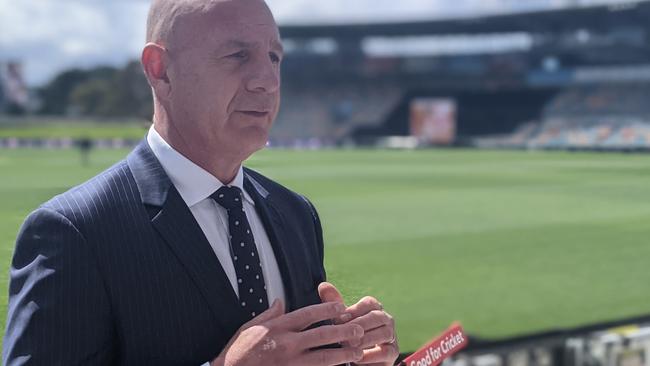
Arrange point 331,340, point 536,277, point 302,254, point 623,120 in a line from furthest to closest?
point 623,120 < point 536,277 < point 302,254 < point 331,340

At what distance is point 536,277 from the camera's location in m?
8.95

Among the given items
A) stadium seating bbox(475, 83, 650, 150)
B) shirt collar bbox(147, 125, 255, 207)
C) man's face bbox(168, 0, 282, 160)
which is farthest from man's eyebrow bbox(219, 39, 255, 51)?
stadium seating bbox(475, 83, 650, 150)

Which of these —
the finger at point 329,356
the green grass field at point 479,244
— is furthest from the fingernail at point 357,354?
Result: the green grass field at point 479,244

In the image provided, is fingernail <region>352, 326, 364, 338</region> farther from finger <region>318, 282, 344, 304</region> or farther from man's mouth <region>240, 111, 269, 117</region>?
man's mouth <region>240, 111, 269, 117</region>

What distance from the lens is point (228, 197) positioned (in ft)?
4.74

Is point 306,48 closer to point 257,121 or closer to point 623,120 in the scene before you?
point 623,120

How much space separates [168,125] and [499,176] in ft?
73.9

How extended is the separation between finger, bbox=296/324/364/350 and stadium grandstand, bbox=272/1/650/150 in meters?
43.3

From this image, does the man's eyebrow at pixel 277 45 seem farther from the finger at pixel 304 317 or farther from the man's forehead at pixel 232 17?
the finger at pixel 304 317

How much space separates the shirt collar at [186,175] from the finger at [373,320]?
0.38 m

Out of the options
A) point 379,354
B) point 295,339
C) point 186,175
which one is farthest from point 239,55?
point 379,354

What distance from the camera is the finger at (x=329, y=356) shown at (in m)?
1.22

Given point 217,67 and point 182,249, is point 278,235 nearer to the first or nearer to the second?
A: point 182,249

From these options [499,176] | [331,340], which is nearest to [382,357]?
[331,340]
